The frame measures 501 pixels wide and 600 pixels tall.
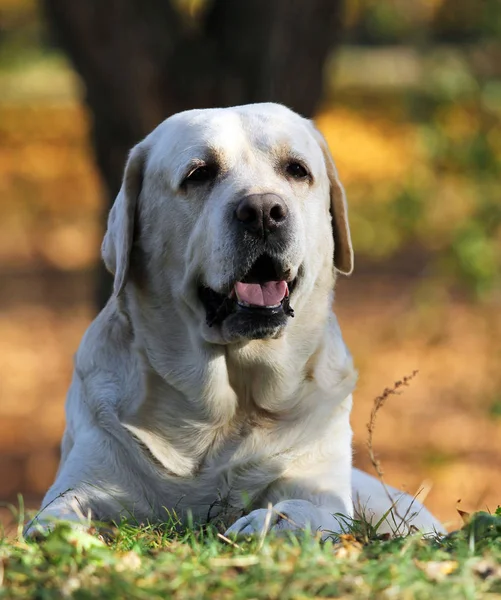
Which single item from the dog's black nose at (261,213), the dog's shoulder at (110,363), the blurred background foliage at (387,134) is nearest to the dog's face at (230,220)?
the dog's black nose at (261,213)

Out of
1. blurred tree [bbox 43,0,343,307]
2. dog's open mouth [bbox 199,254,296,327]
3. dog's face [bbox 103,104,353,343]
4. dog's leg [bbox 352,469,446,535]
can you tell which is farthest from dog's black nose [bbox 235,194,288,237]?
blurred tree [bbox 43,0,343,307]

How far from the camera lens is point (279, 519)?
3.58m

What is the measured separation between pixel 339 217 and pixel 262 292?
706 mm

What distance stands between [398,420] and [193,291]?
8646mm

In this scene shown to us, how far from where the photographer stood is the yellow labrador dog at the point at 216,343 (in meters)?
3.99

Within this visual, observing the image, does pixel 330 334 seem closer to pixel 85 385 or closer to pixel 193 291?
pixel 193 291

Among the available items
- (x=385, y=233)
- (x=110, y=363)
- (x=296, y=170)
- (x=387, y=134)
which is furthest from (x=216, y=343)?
(x=387, y=134)

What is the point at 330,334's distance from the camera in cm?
442

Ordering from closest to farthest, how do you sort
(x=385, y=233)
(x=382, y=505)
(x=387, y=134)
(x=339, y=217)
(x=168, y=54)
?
(x=339, y=217)
(x=382, y=505)
(x=168, y=54)
(x=385, y=233)
(x=387, y=134)

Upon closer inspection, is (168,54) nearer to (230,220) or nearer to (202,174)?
(202,174)

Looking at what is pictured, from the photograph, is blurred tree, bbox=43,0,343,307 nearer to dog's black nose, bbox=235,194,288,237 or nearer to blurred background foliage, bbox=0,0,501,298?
blurred background foliage, bbox=0,0,501,298

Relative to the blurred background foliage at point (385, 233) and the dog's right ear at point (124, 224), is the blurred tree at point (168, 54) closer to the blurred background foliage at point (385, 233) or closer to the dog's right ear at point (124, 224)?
the blurred background foliage at point (385, 233)

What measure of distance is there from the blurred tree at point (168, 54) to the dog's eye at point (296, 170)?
3290 mm

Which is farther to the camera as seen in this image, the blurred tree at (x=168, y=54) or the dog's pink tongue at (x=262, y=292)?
the blurred tree at (x=168, y=54)
